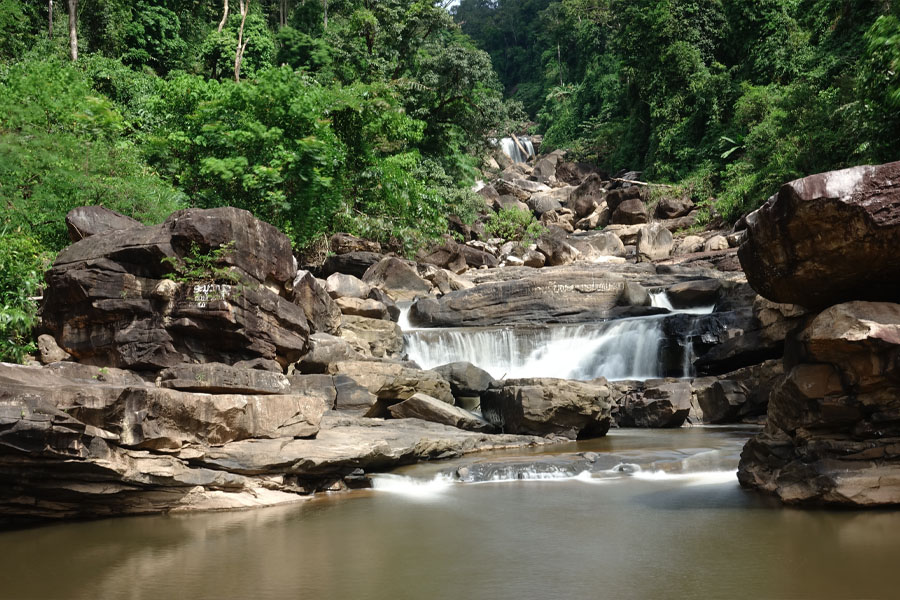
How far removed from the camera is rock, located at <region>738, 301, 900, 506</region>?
5.89m

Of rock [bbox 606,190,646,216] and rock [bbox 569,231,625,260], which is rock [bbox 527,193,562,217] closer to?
rock [bbox 606,190,646,216]

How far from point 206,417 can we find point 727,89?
109 ft

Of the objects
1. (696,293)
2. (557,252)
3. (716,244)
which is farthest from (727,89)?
(696,293)

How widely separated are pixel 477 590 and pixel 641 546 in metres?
1.60

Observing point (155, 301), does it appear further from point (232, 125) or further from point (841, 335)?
point (841, 335)

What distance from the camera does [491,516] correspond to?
667 cm

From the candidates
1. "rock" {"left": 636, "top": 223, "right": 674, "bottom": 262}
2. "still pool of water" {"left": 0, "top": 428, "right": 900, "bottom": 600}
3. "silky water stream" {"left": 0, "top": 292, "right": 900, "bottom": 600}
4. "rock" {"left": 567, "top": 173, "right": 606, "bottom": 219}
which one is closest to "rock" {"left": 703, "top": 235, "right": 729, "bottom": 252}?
"rock" {"left": 636, "top": 223, "right": 674, "bottom": 262}

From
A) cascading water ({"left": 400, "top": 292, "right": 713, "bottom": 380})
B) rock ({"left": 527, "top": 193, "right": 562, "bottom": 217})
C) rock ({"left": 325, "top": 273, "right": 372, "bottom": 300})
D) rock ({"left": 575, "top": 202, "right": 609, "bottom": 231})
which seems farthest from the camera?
rock ({"left": 527, "top": 193, "right": 562, "bottom": 217})

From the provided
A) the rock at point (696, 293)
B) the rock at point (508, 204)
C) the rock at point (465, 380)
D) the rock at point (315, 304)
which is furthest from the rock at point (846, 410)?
the rock at point (508, 204)

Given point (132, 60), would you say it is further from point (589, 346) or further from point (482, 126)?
point (589, 346)

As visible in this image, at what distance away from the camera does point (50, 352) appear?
9.23m

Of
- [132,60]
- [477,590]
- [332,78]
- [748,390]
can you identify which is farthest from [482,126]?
[477,590]

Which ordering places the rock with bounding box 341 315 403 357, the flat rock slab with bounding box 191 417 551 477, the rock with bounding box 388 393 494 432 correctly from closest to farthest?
the flat rock slab with bounding box 191 417 551 477, the rock with bounding box 388 393 494 432, the rock with bounding box 341 315 403 357

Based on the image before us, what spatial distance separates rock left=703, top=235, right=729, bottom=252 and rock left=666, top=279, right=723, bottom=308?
6.13 metres
